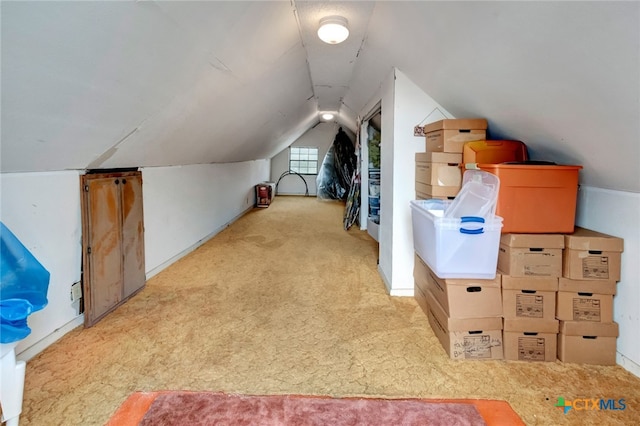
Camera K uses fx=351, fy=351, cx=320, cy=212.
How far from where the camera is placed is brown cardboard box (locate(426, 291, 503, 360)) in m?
1.91

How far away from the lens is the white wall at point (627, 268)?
69.1 inches

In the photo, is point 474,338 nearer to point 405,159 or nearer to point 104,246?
point 405,159

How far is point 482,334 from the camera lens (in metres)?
1.92

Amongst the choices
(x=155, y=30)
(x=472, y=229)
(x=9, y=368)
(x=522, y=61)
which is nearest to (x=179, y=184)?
(x=155, y=30)

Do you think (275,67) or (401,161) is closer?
(401,161)

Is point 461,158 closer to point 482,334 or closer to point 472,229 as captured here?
point 472,229

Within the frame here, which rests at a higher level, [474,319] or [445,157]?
[445,157]

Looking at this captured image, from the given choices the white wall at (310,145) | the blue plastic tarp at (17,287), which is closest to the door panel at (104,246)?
the blue plastic tarp at (17,287)

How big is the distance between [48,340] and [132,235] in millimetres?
964

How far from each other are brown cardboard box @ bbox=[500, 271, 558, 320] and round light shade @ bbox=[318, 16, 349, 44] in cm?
187

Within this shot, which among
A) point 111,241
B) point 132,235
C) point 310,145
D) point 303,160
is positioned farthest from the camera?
point 303,160

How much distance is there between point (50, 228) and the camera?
6.60 ft

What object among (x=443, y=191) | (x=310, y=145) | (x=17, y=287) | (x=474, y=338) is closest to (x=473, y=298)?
(x=474, y=338)

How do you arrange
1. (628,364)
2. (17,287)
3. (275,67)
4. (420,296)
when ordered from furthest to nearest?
(275,67) → (420,296) → (628,364) → (17,287)
